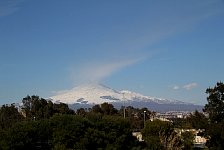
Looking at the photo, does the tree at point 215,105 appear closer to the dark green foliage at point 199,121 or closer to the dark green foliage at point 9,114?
the dark green foliage at point 199,121

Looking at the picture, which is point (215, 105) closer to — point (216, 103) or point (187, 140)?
point (216, 103)

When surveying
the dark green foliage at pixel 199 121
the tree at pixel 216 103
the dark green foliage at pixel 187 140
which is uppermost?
the tree at pixel 216 103

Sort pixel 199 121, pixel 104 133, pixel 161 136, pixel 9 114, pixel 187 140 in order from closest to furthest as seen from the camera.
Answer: pixel 104 133, pixel 199 121, pixel 161 136, pixel 187 140, pixel 9 114

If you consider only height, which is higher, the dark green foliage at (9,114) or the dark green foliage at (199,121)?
the dark green foliage at (9,114)

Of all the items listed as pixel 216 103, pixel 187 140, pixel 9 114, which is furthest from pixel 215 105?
pixel 9 114

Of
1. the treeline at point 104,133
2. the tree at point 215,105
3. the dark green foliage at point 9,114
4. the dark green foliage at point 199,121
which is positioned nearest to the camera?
the treeline at point 104,133

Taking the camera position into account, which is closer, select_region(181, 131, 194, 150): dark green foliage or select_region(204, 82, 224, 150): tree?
select_region(204, 82, 224, 150): tree

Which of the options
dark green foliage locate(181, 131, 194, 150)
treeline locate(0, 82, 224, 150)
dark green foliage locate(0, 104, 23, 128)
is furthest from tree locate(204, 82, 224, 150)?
dark green foliage locate(0, 104, 23, 128)

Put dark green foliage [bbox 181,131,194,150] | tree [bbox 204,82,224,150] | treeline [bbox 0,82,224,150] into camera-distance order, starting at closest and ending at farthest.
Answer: treeline [bbox 0,82,224,150] → tree [bbox 204,82,224,150] → dark green foliage [bbox 181,131,194,150]

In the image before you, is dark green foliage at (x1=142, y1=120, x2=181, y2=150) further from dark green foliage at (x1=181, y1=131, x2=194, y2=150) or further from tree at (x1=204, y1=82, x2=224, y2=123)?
tree at (x1=204, y1=82, x2=224, y2=123)

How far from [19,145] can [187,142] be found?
1671 centimetres

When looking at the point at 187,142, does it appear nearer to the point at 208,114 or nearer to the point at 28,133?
the point at 208,114

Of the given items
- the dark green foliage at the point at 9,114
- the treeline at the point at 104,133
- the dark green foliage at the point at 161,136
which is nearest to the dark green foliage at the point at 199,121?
the treeline at the point at 104,133

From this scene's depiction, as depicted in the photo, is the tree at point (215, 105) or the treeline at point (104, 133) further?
the tree at point (215, 105)
